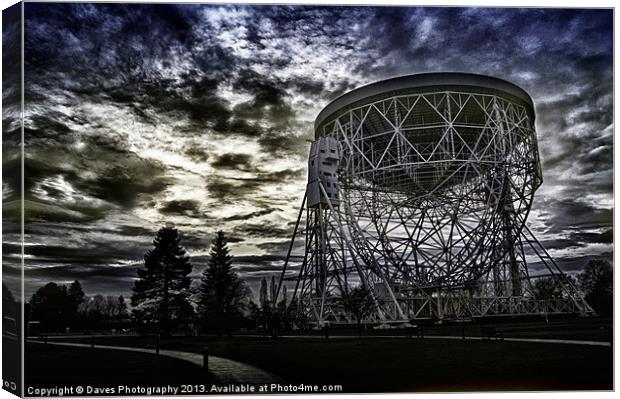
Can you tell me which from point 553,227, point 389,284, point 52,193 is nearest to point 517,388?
point 553,227

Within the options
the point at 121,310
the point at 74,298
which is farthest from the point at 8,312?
the point at 121,310

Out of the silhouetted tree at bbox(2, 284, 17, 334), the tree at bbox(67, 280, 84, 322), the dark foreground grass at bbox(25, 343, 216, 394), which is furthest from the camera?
the tree at bbox(67, 280, 84, 322)

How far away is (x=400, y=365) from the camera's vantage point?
18.7 m

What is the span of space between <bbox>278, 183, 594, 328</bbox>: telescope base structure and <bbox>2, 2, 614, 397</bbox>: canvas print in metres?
1.44

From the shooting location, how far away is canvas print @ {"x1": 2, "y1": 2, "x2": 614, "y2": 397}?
60.1 ft

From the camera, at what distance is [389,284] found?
26578mm

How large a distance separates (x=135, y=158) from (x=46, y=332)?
536cm

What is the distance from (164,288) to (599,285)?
13.4 meters

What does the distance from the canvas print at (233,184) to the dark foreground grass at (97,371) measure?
53 millimetres

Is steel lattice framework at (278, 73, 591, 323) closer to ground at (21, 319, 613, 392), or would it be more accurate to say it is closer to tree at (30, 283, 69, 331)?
ground at (21, 319, 613, 392)

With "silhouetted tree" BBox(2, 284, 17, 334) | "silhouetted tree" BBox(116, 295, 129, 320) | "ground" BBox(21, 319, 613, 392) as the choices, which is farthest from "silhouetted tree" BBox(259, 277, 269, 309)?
"silhouetted tree" BBox(2, 284, 17, 334)

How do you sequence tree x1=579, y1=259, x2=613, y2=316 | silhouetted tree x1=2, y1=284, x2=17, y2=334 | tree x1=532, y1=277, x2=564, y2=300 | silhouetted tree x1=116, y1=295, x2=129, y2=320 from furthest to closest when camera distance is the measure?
1. tree x1=532, y1=277, x2=564, y2=300
2. silhouetted tree x1=116, y1=295, x2=129, y2=320
3. tree x1=579, y1=259, x2=613, y2=316
4. silhouetted tree x1=2, y1=284, x2=17, y2=334

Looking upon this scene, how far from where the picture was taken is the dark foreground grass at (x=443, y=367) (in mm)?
18281

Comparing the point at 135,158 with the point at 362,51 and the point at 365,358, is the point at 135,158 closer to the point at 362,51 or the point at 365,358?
the point at 362,51
